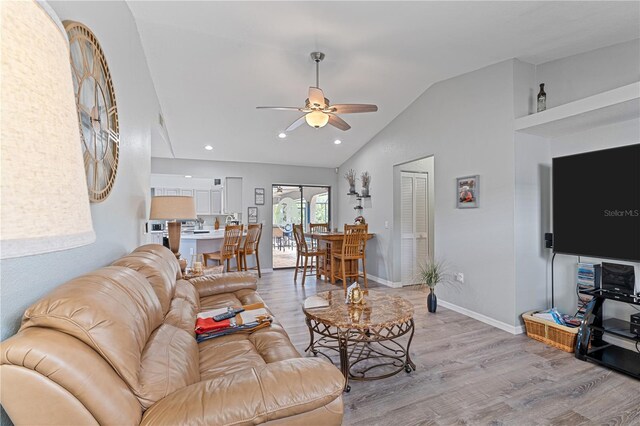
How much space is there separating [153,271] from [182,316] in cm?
35

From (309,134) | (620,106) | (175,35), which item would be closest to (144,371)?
(175,35)

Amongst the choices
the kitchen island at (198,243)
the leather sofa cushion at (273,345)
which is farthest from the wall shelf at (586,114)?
the kitchen island at (198,243)

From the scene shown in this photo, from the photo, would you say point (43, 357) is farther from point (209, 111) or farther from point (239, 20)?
point (209, 111)

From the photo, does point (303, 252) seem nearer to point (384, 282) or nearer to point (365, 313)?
point (384, 282)

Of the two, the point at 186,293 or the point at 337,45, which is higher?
the point at 337,45

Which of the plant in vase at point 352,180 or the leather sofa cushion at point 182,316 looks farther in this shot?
the plant in vase at point 352,180

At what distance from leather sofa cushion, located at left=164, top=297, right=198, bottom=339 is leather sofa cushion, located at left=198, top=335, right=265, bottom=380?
15 centimetres

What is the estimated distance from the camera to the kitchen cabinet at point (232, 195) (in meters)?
6.92

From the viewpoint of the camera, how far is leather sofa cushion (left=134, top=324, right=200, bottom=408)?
1.08 metres

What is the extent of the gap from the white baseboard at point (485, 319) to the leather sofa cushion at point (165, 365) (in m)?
3.37

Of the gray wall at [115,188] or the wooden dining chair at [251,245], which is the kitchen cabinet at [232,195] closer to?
the wooden dining chair at [251,245]

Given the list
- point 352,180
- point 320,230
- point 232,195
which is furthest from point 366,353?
point 232,195

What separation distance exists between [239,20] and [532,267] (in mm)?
4065

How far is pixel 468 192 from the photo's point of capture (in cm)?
399
